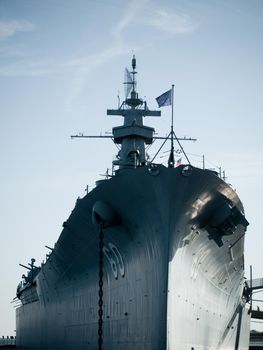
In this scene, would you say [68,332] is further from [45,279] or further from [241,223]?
[241,223]

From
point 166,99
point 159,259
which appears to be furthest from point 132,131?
point 159,259

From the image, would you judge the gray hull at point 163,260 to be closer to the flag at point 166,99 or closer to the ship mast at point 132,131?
the flag at point 166,99

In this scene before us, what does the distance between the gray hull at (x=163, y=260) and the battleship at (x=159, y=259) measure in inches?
1.3

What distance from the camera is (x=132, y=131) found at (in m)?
33.1

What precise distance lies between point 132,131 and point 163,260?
15475 millimetres

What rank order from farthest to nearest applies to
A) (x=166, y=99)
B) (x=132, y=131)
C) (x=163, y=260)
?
(x=132, y=131) → (x=166, y=99) → (x=163, y=260)

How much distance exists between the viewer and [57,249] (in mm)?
26719

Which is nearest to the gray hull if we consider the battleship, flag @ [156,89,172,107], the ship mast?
the battleship

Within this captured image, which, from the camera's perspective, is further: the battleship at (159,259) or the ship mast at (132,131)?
the ship mast at (132,131)

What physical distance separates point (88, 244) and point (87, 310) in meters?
3.07

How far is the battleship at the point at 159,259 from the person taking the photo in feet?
61.6

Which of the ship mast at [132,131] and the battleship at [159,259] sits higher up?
the ship mast at [132,131]

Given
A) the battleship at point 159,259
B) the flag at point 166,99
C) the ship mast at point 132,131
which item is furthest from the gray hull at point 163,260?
the ship mast at point 132,131

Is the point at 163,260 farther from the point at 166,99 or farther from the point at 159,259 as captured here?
the point at 166,99
